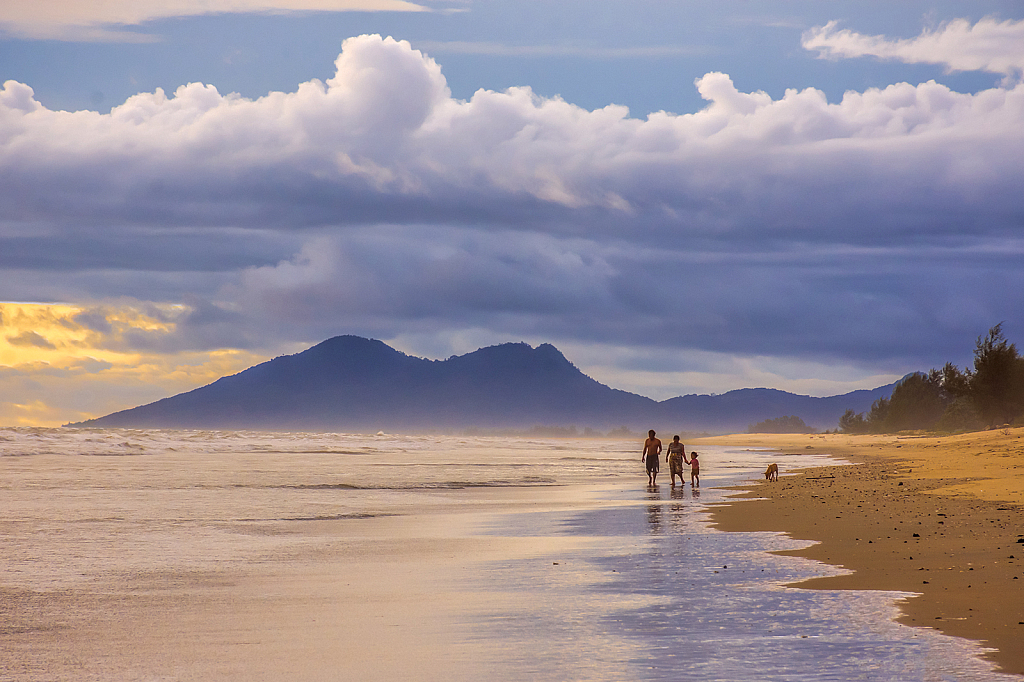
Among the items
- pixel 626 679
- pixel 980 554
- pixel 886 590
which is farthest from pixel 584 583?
pixel 980 554

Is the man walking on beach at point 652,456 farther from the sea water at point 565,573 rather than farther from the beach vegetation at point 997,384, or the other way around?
the beach vegetation at point 997,384

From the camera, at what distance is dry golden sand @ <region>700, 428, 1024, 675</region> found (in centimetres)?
902

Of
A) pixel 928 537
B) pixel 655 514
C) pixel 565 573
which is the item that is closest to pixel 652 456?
pixel 655 514

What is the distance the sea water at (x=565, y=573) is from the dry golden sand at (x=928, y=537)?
0.45 m

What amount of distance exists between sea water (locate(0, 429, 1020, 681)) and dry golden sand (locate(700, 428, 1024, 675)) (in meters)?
0.45

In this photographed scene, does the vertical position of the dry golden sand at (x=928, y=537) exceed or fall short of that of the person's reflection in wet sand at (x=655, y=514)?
it exceeds it

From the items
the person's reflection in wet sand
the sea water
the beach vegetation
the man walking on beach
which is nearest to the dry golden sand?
the sea water

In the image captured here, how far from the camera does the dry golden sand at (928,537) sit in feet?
29.6

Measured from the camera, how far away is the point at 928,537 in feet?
47.7

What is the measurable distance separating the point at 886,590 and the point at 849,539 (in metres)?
4.66

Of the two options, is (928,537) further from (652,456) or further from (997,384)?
(997,384)

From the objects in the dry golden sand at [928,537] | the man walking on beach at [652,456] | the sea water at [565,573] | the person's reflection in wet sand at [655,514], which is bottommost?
the person's reflection in wet sand at [655,514]

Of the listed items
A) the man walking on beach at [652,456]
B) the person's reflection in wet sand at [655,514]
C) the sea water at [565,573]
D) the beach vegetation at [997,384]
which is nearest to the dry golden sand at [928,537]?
the sea water at [565,573]

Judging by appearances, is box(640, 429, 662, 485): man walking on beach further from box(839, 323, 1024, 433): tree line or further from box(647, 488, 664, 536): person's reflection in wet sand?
box(839, 323, 1024, 433): tree line
